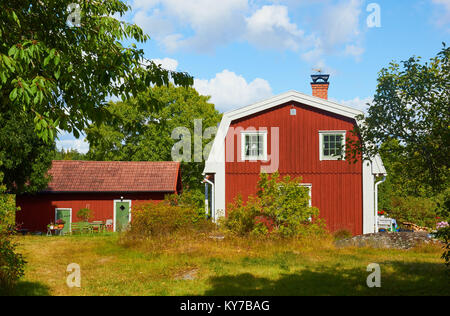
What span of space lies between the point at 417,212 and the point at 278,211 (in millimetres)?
11451

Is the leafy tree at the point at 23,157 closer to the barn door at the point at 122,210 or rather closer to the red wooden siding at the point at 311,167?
the barn door at the point at 122,210

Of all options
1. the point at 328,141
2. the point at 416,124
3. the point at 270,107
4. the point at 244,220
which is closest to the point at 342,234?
the point at 328,141

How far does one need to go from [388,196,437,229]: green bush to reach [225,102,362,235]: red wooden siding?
6212 millimetres

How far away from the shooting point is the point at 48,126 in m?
4.60

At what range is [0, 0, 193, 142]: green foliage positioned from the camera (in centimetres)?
464

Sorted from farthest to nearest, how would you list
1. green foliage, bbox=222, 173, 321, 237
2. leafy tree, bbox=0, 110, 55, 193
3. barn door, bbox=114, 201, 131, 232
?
barn door, bbox=114, 201, 131, 232 → leafy tree, bbox=0, 110, 55, 193 → green foliage, bbox=222, 173, 321, 237

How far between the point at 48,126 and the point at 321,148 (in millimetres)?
12939

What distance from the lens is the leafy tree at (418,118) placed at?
648 cm

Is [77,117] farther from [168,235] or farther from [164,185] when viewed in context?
[164,185]

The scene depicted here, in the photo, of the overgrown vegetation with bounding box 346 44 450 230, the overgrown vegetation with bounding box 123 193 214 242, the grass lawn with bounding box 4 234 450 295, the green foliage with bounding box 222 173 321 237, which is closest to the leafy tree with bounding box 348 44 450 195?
the overgrown vegetation with bounding box 346 44 450 230

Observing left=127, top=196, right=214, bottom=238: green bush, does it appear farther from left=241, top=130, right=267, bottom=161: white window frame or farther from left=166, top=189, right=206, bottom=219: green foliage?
left=241, top=130, right=267, bottom=161: white window frame

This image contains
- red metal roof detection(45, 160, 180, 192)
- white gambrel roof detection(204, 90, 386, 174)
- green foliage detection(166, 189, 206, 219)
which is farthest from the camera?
red metal roof detection(45, 160, 180, 192)
